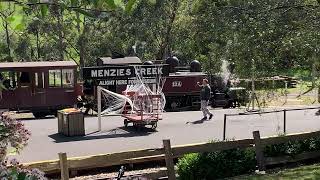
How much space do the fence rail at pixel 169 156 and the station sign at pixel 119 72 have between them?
20.5 ft

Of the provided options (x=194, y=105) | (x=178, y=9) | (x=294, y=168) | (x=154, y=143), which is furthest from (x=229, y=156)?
(x=178, y=9)

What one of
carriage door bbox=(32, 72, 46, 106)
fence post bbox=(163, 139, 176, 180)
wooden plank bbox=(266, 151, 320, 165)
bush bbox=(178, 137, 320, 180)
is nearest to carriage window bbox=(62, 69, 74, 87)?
carriage door bbox=(32, 72, 46, 106)

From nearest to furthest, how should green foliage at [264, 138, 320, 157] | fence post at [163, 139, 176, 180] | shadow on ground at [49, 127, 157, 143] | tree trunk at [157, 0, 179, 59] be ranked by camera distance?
fence post at [163, 139, 176, 180], green foliage at [264, 138, 320, 157], shadow on ground at [49, 127, 157, 143], tree trunk at [157, 0, 179, 59]

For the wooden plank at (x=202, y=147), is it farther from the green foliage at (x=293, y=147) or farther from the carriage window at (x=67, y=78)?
the carriage window at (x=67, y=78)

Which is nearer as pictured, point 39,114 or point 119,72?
point 119,72

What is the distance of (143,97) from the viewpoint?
17.3 metres

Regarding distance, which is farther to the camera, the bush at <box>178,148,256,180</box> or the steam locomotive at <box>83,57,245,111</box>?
the steam locomotive at <box>83,57,245,111</box>

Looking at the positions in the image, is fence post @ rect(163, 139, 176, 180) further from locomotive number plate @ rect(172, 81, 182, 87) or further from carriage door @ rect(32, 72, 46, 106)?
locomotive number plate @ rect(172, 81, 182, 87)

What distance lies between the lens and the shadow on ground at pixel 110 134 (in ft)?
52.6

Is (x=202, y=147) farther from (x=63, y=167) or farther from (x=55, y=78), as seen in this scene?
(x=55, y=78)

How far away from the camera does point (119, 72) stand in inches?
700

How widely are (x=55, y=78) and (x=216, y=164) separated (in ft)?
51.0

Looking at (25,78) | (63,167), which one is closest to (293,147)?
(63,167)

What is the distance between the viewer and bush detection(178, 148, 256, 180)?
10.3 m
